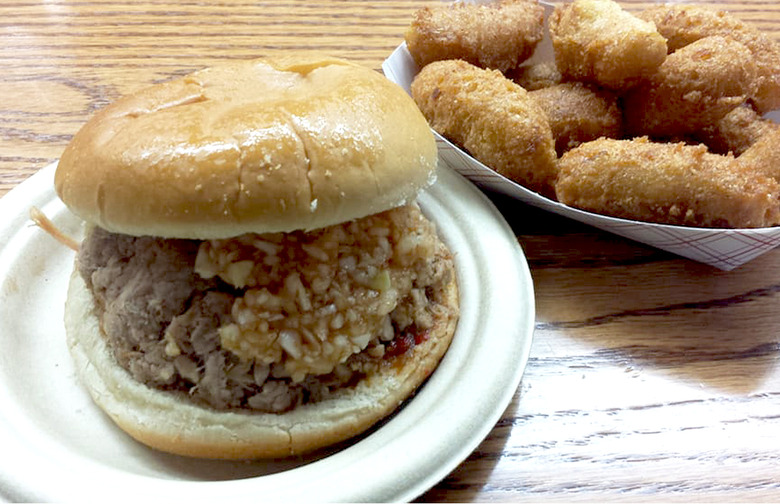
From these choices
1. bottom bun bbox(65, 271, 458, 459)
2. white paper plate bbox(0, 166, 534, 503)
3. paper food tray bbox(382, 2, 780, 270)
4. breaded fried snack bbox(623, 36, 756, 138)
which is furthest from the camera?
breaded fried snack bbox(623, 36, 756, 138)

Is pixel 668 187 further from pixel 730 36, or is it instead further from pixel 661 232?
pixel 730 36

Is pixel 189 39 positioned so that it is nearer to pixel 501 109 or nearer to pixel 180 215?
pixel 501 109

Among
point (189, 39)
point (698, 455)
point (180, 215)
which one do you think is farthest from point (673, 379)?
point (189, 39)

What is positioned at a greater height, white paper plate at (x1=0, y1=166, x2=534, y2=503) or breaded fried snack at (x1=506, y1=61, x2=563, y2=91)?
breaded fried snack at (x1=506, y1=61, x2=563, y2=91)

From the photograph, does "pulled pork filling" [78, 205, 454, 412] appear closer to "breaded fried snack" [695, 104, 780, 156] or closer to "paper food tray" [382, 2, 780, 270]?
"paper food tray" [382, 2, 780, 270]

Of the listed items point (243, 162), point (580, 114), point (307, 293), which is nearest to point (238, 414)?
point (307, 293)

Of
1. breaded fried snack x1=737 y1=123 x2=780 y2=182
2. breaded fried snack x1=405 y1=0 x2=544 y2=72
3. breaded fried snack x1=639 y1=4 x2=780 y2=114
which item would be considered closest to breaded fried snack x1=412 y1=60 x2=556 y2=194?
breaded fried snack x1=405 y1=0 x2=544 y2=72
